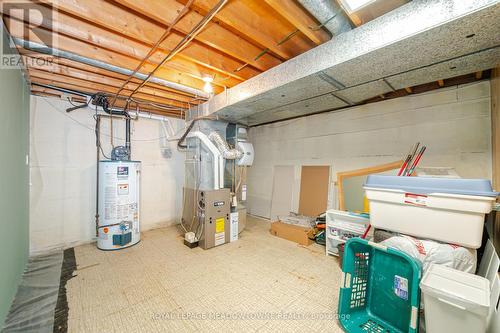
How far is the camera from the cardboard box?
3189 mm

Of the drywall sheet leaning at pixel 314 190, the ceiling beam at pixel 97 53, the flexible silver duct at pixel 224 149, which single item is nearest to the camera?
the ceiling beam at pixel 97 53

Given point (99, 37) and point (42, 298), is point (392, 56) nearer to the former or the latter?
point (99, 37)

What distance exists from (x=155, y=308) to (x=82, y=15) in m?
2.44

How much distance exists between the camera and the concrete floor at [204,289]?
164 centimetres

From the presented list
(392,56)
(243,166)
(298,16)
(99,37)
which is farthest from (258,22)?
(243,166)

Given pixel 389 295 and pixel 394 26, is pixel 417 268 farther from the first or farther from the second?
pixel 394 26

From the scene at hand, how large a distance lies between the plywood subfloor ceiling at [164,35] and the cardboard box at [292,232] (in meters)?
2.46

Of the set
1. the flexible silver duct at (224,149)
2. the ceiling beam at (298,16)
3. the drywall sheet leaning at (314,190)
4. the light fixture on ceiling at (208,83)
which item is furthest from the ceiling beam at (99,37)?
the drywall sheet leaning at (314,190)

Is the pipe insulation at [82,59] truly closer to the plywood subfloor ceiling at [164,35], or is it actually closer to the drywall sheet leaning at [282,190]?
the plywood subfloor ceiling at [164,35]

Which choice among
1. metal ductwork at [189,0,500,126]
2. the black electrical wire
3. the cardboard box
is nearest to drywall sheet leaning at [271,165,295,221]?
the cardboard box

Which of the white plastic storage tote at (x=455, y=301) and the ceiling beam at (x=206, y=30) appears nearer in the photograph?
the white plastic storage tote at (x=455, y=301)

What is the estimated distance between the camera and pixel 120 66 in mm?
2184

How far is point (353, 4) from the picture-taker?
4.50ft

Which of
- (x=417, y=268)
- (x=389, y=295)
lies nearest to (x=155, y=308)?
(x=389, y=295)
